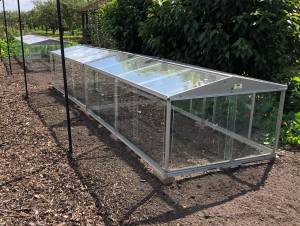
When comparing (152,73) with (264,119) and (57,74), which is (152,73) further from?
(57,74)

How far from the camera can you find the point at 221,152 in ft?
17.7

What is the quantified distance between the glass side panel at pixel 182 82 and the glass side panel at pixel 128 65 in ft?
3.68

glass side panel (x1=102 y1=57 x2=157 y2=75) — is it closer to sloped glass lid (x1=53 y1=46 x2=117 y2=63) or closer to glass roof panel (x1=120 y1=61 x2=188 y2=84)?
glass roof panel (x1=120 y1=61 x2=188 y2=84)

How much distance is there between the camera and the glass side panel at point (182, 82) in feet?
16.1

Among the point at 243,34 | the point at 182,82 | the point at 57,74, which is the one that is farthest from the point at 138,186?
the point at 57,74

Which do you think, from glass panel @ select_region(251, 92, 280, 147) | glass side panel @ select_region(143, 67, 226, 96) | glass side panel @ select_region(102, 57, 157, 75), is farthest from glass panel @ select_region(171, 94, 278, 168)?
glass side panel @ select_region(102, 57, 157, 75)

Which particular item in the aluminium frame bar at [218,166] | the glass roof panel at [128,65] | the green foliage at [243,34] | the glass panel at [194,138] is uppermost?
the green foliage at [243,34]

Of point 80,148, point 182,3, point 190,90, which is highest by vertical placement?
point 182,3

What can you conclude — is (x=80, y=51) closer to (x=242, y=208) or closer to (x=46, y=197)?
(x=46, y=197)

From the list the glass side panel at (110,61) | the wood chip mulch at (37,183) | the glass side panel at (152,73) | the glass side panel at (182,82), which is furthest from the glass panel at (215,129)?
the glass side panel at (110,61)

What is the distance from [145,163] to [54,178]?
142 cm

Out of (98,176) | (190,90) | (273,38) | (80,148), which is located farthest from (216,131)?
(273,38)

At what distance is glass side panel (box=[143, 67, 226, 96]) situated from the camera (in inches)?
193

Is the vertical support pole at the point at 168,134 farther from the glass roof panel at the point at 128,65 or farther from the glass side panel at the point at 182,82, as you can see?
the glass roof panel at the point at 128,65
